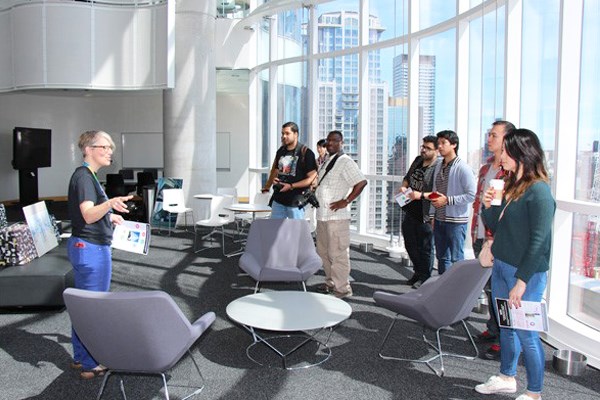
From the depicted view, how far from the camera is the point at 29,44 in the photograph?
993 centimetres

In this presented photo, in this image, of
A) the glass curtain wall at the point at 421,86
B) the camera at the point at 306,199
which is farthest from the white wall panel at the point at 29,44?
the camera at the point at 306,199

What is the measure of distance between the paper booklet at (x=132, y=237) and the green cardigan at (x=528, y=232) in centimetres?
236

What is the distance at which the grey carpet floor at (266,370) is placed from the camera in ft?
11.7

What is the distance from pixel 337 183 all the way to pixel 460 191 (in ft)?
3.98

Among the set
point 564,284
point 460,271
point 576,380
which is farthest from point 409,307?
point 564,284

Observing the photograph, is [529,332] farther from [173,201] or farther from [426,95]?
[173,201]

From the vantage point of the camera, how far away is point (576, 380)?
381cm

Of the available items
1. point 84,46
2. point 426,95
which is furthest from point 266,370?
point 84,46

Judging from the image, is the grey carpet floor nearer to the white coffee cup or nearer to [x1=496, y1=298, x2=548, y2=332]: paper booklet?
[x1=496, y1=298, x2=548, y2=332]: paper booklet

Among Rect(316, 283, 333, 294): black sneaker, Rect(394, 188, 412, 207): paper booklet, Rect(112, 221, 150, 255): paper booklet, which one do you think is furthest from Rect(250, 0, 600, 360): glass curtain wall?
Rect(112, 221, 150, 255): paper booklet

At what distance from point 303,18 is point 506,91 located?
6.05 meters

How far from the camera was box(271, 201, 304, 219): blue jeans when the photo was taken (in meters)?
6.30

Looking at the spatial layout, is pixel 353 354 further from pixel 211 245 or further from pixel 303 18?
pixel 303 18

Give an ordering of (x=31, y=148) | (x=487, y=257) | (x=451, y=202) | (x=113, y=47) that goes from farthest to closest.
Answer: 1. (x=31, y=148)
2. (x=113, y=47)
3. (x=451, y=202)
4. (x=487, y=257)
